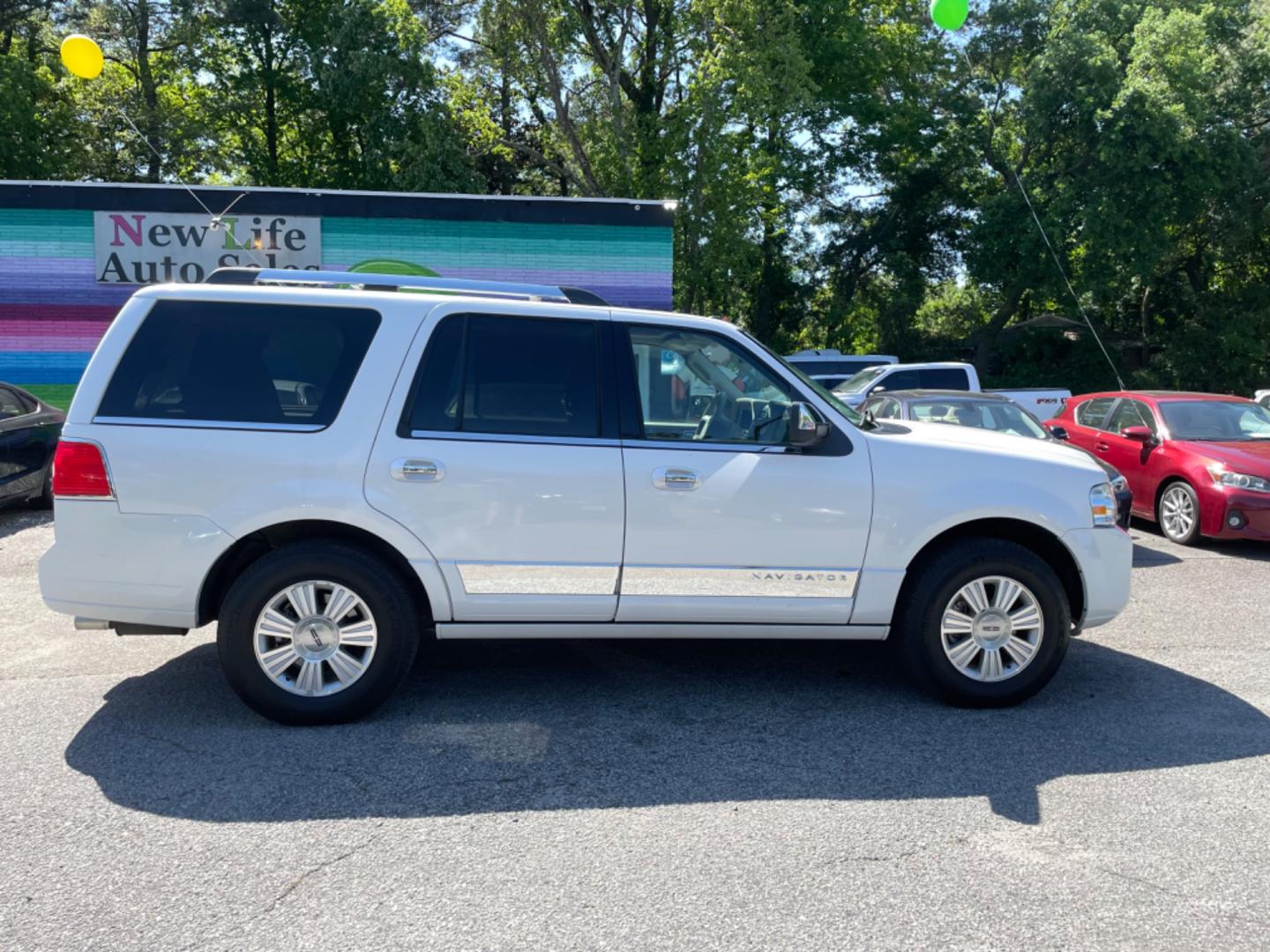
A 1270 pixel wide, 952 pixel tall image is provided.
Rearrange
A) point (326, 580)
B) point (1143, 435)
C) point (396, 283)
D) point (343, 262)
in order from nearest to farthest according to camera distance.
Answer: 1. point (326, 580)
2. point (396, 283)
3. point (1143, 435)
4. point (343, 262)

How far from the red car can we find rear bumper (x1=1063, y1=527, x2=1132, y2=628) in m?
4.96

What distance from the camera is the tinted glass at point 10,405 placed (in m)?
10.3

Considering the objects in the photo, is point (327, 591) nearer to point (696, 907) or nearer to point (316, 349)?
point (316, 349)

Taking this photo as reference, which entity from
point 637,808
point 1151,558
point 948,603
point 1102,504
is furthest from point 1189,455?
point 637,808

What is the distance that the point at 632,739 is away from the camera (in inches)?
187

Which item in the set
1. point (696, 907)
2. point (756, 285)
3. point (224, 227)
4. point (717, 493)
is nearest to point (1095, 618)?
point (717, 493)

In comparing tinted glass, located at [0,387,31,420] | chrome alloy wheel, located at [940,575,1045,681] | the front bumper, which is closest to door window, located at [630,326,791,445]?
chrome alloy wheel, located at [940,575,1045,681]

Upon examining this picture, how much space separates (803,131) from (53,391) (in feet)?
72.7

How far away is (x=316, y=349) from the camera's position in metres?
4.88

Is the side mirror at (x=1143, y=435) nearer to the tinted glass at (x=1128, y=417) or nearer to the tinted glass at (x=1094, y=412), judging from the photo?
the tinted glass at (x=1128, y=417)

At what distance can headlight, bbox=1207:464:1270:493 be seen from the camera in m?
9.28

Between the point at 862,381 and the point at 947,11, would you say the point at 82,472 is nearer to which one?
the point at 862,381

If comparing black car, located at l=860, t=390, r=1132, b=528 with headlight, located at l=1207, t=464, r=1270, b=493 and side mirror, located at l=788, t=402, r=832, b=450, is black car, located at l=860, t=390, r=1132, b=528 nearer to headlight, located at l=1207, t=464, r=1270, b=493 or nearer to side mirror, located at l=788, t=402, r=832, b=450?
headlight, located at l=1207, t=464, r=1270, b=493

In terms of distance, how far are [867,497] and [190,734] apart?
3255mm
